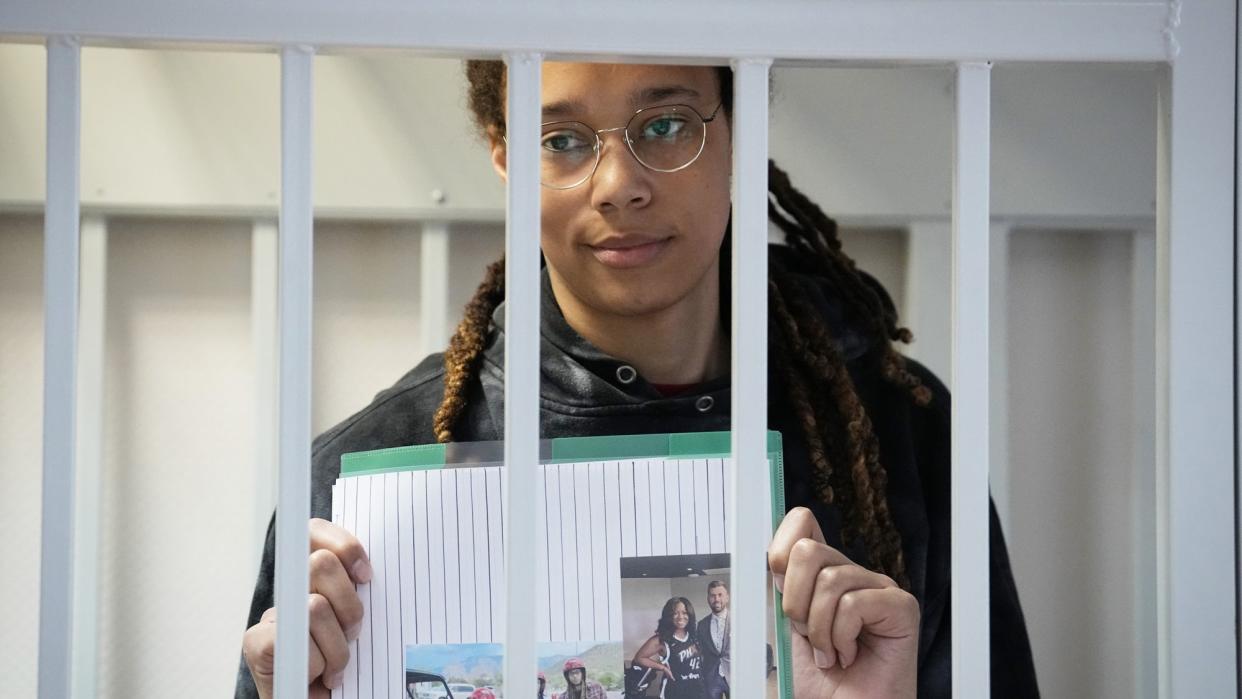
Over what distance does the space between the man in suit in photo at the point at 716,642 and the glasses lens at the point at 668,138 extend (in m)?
0.35

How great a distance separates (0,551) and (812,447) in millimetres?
1190

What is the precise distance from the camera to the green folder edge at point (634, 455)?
0.70 meters

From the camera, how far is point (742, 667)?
2.02ft

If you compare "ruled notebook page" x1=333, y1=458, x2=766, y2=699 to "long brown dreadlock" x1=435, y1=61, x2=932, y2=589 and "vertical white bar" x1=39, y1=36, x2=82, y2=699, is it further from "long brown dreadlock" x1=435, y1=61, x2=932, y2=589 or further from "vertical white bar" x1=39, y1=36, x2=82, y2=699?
"long brown dreadlock" x1=435, y1=61, x2=932, y2=589

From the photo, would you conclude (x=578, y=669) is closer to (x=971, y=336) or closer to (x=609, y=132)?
(x=971, y=336)

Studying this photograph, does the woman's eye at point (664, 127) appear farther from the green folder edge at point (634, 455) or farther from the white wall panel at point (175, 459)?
the white wall panel at point (175, 459)

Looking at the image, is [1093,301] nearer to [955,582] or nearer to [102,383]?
[955,582]

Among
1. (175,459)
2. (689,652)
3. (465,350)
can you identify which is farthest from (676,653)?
(175,459)

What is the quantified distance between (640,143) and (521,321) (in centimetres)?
35

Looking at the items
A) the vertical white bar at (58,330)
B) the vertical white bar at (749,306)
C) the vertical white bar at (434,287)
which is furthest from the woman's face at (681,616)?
the vertical white bar at (434,287)

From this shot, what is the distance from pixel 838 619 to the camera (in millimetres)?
724

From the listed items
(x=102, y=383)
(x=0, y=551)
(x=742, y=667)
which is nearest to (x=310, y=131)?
(x=742, y=667)

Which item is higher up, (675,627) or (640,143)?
(640,143)

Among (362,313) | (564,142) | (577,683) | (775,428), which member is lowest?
(577,683)
